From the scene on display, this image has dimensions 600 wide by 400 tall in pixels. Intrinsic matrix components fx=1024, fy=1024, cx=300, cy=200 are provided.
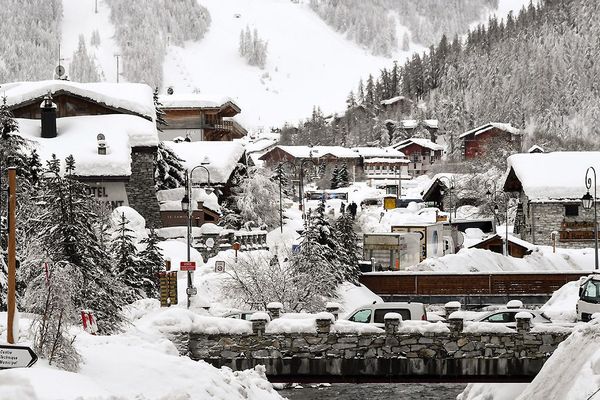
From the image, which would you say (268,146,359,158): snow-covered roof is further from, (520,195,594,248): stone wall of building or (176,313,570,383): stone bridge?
(176,313,570,383): stone bridge

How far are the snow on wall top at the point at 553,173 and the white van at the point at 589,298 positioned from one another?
3452cm

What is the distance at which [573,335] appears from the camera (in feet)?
63.0

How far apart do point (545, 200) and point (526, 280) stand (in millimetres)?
16450

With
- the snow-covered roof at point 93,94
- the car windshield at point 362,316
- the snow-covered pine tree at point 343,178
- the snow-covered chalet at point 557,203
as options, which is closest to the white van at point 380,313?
the car windshield at point 362,316

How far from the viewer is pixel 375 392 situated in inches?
1241

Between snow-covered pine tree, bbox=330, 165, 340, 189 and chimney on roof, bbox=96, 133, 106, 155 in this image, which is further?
snow-covered pine tree, bbox=330, 165, 340, 189

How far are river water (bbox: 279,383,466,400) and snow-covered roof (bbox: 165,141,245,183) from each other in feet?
106

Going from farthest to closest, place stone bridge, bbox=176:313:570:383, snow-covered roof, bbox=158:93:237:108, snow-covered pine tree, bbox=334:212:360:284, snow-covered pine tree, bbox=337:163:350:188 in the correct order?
snow-covered pine tree, bbox=337:163:350:188 < snow-covered roof, bbox=158:93:237:108 < snow-covered pine tree, bbox=334:212:360:284 < stone bridge, bbox=176:313:570:383

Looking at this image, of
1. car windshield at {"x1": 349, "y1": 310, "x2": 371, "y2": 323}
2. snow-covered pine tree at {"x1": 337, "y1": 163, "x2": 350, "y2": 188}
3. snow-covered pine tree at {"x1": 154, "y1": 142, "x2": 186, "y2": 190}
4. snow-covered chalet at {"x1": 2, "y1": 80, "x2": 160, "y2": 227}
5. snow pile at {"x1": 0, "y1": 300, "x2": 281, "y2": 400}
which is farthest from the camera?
snow-covered pine tree at {"x1": 337, "y1": 163, "x2": 350, "y2": 188}

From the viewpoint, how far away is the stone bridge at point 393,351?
23781 millimetres

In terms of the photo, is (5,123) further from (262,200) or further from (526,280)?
(262,200)

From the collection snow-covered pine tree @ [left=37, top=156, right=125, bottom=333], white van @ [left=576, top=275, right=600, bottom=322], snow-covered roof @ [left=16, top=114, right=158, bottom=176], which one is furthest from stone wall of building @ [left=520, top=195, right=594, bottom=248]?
snow-covered pine tree @ [left=37, top=156, right=125, bottom=333]

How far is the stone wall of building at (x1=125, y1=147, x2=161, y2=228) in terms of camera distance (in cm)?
5422

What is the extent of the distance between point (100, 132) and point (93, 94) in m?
3.45
